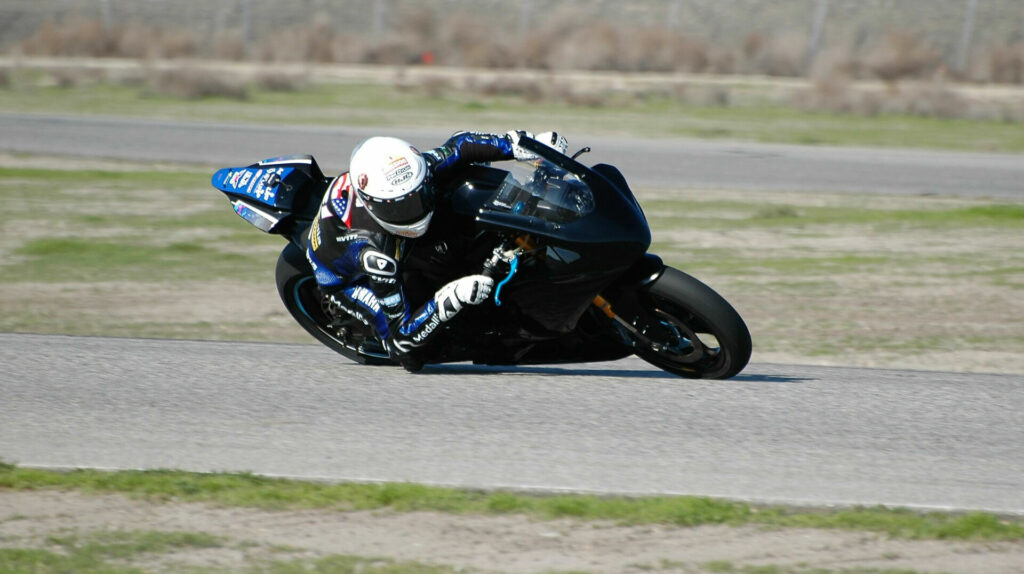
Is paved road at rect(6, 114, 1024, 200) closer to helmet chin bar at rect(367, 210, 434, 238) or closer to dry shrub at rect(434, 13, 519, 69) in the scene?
helmet chin bar at rect(367, 210, 434, 238)

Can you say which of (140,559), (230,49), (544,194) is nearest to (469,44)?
(230,49)

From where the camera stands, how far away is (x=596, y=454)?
5219 millimetres

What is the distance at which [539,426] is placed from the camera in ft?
18.5

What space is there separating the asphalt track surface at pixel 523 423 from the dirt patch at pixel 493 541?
40 centimetres

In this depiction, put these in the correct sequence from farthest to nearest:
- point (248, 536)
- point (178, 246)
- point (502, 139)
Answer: point (178, 246) → point (502, 139) → point (248, 536)

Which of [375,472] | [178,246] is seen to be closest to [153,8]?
[178,246]

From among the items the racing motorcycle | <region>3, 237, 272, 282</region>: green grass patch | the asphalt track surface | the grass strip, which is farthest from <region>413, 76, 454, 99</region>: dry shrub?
the grass strip

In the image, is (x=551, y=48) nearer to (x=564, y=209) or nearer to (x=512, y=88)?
(x=512, y=88)

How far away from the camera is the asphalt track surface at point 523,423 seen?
496cm

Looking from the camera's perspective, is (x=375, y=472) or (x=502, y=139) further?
(x=502, y=139)

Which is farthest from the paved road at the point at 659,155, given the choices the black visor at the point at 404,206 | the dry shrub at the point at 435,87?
the black visor at the point at 404,206

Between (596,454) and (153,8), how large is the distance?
45.4m

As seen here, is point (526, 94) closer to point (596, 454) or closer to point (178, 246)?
point (178, 246)

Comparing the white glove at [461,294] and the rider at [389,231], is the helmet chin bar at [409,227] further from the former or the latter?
the white glove at [461,294]
